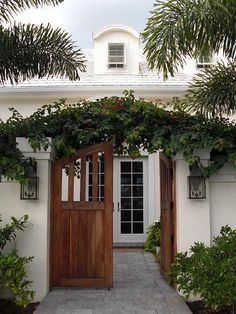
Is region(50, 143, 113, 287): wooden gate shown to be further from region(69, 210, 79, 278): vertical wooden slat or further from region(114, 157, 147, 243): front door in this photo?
region(114, 157, 147, 243): front door

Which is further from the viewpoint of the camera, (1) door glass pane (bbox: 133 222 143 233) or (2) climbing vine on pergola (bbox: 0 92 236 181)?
(1) door glass pane (bbox: 133 222 143 233)

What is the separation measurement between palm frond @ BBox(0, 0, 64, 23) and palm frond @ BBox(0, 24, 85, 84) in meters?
0.21

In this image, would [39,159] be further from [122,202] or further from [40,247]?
[122,202]

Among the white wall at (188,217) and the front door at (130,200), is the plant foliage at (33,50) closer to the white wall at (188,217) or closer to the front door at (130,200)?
the white wall at (188,217)

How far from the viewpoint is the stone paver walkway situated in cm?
580

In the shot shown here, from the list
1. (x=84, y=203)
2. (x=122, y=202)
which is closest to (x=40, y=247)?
(x=84, y=203)

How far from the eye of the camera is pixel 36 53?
307 inches

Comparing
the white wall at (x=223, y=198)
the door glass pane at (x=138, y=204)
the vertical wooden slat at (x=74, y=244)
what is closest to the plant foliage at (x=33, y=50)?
the vertical wooden slat at (x=74, y=244)

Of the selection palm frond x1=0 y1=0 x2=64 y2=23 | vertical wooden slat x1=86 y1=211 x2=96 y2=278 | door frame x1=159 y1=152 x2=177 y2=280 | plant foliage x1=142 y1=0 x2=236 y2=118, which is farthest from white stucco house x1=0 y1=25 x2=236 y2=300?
palm frond x1=0 y1=0 x2=64 y2=23

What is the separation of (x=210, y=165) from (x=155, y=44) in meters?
2.00

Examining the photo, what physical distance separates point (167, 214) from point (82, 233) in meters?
1.50

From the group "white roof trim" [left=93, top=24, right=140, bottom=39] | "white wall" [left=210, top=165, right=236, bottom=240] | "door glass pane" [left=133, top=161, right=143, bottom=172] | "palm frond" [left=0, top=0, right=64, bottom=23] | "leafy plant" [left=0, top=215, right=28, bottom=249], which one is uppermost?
"white roof trim" [left=93, top=24, right=140, bottom=39]

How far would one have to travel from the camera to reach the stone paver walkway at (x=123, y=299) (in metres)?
5.80

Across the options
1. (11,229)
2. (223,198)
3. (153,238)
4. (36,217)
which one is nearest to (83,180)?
(36,217)
